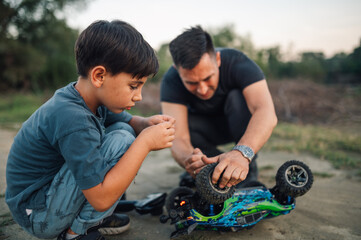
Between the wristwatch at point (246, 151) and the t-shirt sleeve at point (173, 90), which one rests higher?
the t-shirt sleeve at point (173, 90)

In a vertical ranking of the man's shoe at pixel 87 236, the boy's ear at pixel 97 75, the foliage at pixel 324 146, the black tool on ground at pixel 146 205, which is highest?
the boy's ear at pixel 97 75

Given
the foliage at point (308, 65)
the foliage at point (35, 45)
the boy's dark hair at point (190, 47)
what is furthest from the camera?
the foliage at point (308, 65)

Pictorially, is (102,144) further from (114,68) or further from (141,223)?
(141,223)

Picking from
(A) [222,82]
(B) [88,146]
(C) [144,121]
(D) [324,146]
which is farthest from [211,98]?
(D) [324,146]

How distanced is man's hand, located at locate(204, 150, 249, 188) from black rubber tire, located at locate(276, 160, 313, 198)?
10.0 inches

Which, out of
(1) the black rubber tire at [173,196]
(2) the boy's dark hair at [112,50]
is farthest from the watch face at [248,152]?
(2) the boy's dark hair at [112,50]

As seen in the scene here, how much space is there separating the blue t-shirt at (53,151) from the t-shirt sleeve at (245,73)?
61.2 inches

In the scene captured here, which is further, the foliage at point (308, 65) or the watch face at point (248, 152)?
the foliage at point (308, 65)

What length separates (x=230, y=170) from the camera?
171 centimetres

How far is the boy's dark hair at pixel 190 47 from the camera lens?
8.36 feet

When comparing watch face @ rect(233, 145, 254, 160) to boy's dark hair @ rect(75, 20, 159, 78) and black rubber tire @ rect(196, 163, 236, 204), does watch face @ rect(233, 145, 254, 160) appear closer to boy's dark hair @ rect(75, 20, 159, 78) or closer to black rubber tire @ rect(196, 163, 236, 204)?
black rubber tire @ rect(196, 163, 236, 204)

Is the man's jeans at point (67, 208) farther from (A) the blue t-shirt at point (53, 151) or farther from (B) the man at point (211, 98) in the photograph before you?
(B) the man at point (211, 98)

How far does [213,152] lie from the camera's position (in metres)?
2.98

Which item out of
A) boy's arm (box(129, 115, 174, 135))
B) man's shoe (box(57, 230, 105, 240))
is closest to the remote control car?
man's shoe (box(57, 230, 105, 240))
